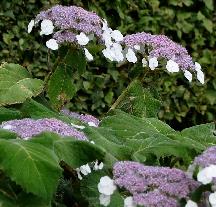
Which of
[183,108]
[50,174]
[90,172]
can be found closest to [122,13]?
[183,108]

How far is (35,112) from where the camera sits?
1869mm

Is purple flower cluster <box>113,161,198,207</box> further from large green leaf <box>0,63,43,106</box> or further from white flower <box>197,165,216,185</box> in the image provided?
large green leaf <box>0,63,43,106</box>

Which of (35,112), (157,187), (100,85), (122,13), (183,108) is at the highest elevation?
(157,187)

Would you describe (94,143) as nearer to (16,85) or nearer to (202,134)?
(202,134)

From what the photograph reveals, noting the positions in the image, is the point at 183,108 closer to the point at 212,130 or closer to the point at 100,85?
the point at 100,85

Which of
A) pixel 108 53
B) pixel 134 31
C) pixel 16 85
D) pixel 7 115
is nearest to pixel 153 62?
pixel 108 53

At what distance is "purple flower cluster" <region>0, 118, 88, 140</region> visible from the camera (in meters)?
1.46

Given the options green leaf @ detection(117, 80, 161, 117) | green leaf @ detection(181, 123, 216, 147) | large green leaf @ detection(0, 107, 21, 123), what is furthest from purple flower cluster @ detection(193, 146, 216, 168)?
green leaf @ detection(117, 80, 161, 117)

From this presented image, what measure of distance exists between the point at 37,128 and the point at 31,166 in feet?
0.50

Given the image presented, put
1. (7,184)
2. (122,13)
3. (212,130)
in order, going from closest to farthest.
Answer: (7,184) < (212,130) < (122,13)

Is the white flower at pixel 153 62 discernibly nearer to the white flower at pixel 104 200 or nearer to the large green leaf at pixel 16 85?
the large green leaf at pixel 16 85

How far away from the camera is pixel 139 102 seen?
2391 mm

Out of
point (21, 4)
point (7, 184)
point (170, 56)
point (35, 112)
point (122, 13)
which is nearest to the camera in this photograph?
point (7, 184)

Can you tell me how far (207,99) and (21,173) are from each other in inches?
137
